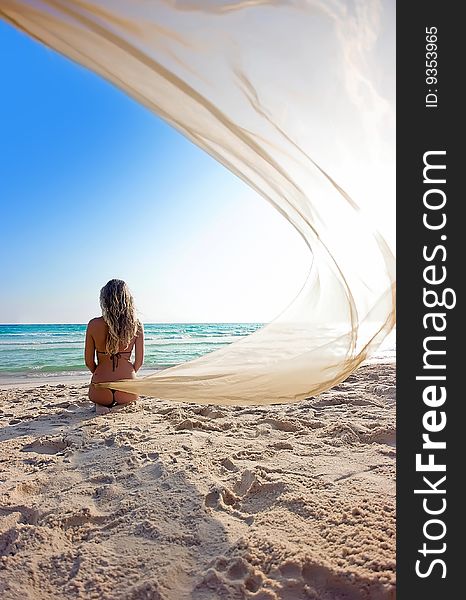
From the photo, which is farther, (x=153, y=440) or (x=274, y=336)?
(x=274, y=336)

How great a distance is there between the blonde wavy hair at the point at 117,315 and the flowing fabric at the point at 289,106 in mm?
1251

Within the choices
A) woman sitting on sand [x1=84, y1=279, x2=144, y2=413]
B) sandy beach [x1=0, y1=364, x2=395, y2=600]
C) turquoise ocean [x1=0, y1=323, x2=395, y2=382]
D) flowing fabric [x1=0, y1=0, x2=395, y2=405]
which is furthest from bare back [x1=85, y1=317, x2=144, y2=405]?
turquoise ocean [x1=0, y1=323, x2=395, y2=382]

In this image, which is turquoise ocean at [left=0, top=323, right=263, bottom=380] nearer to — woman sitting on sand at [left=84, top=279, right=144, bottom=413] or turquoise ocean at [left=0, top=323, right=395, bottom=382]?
turquoise ocean at [left=0, top=323, right=395, bottom=382]

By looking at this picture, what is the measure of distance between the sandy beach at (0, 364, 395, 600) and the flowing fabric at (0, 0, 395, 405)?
0.38 m

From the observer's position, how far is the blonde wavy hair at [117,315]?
11.0ft

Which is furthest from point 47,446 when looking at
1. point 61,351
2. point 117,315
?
point 61,351

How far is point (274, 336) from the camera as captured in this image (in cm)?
270

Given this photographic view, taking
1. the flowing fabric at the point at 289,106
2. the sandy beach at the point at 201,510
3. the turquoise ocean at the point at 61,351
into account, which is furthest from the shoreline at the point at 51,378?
the flowing fabric at the point at 289,106

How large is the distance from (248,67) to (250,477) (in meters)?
1.70

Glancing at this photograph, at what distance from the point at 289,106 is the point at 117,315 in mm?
2249

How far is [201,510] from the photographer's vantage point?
1.55m

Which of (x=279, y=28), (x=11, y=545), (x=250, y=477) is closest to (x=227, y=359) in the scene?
(x=250, y=477)

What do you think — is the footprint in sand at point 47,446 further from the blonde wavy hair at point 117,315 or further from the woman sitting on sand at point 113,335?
the blonde wavy hair at point 117,315

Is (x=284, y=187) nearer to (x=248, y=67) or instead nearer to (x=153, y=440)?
(x=248, y=67)
